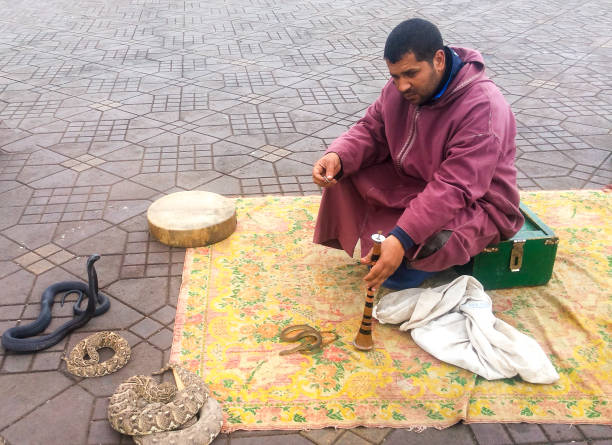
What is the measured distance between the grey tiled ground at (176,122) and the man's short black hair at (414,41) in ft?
5.52

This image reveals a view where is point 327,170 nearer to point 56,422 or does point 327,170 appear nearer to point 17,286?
point 56,422

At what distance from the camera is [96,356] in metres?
2.85

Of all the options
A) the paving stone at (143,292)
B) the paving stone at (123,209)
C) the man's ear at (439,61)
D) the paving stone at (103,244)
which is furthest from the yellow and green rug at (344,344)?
the man's ear at (439,61)

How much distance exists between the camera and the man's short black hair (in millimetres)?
2768

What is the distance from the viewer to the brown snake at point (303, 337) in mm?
2934

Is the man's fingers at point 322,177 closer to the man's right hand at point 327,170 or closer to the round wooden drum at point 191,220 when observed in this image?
the man's right hand at point 327,170

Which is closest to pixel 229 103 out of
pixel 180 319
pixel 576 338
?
pixel 180 319

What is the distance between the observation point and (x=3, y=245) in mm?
3805

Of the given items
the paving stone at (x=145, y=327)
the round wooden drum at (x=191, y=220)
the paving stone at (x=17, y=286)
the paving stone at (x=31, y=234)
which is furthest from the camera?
the paving stone at (x=31, y=234)

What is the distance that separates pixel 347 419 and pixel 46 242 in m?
2.35

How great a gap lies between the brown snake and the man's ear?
1.41 metres

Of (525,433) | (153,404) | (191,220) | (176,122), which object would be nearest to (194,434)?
(153,404)

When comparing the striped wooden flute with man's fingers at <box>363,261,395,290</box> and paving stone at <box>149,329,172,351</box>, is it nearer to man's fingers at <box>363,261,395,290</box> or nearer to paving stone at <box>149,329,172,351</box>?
man's fingers at <box>363,261,395,290</box>

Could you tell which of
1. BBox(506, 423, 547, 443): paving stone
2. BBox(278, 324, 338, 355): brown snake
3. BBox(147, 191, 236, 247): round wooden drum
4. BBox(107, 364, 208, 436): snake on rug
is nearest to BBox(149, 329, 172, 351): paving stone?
BBox(107, 364, 208, 436): snake on rug
